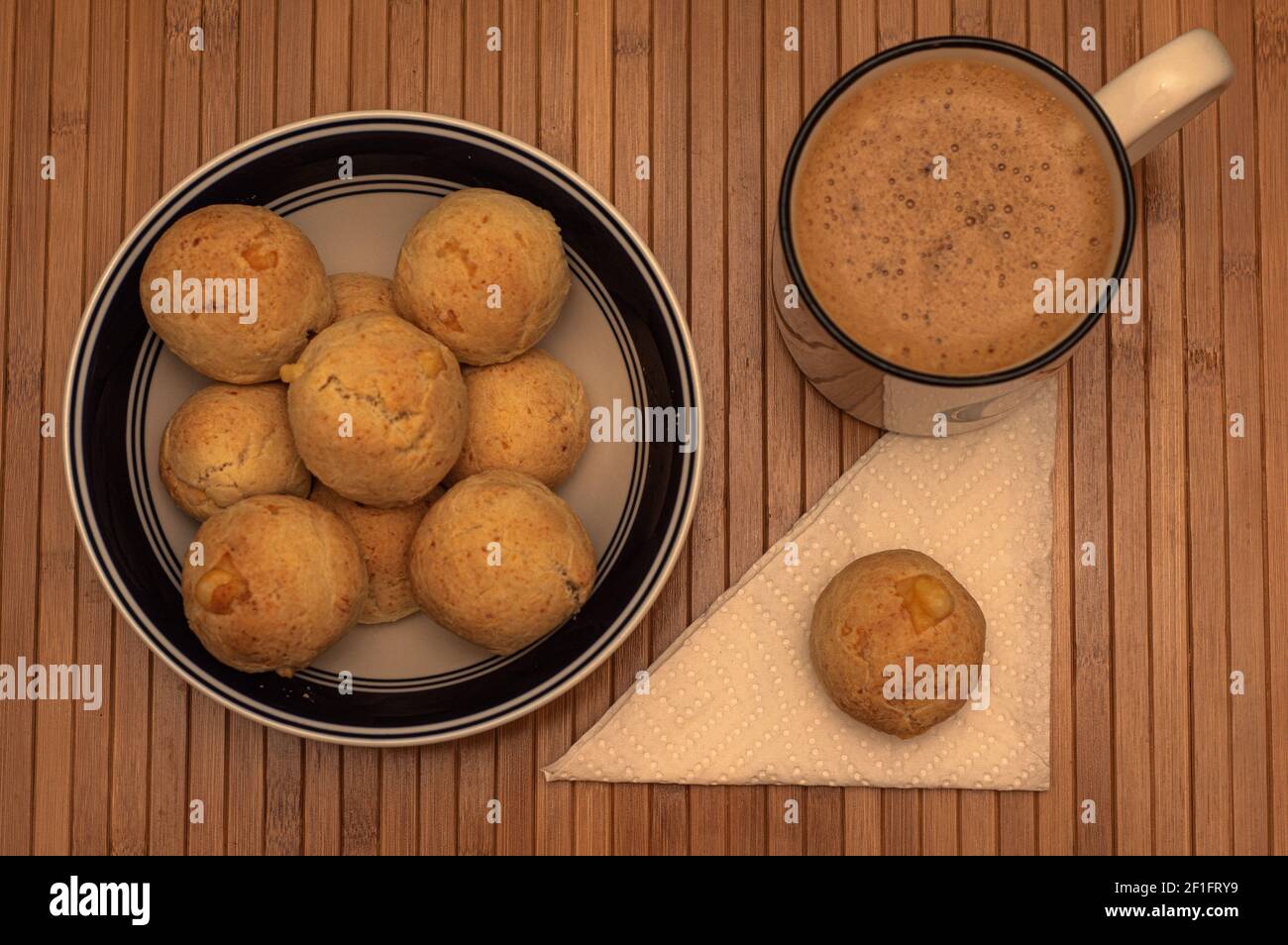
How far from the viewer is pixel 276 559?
0.66 m

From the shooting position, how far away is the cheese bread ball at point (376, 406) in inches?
25.6

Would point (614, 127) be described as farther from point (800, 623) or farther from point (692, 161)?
point (800, 623)

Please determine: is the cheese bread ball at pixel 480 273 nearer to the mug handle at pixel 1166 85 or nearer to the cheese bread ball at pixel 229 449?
the cheese bread ball at pixel 229 449

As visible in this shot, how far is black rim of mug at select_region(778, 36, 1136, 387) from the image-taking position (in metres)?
0.66

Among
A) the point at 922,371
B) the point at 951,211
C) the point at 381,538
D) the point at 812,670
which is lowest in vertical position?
the point at 812,670

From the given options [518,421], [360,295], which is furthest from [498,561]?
[360,295]

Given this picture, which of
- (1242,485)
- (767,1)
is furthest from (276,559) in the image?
(1242,485)

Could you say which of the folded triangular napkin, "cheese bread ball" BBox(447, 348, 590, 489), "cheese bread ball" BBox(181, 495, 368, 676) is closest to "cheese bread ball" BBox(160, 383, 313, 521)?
"cheese bread ball" BBox(181, 495, 368, 676)

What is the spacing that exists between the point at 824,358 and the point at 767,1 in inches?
13.1

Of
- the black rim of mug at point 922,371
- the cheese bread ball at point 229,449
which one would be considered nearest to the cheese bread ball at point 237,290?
the cheese bread ball at point 229,449

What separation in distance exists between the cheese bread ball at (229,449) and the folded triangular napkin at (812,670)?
31 cm

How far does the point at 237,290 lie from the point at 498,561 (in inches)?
9.5

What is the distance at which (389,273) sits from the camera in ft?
2.56

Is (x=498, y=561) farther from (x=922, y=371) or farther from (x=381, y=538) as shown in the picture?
(x=922, y=371)
